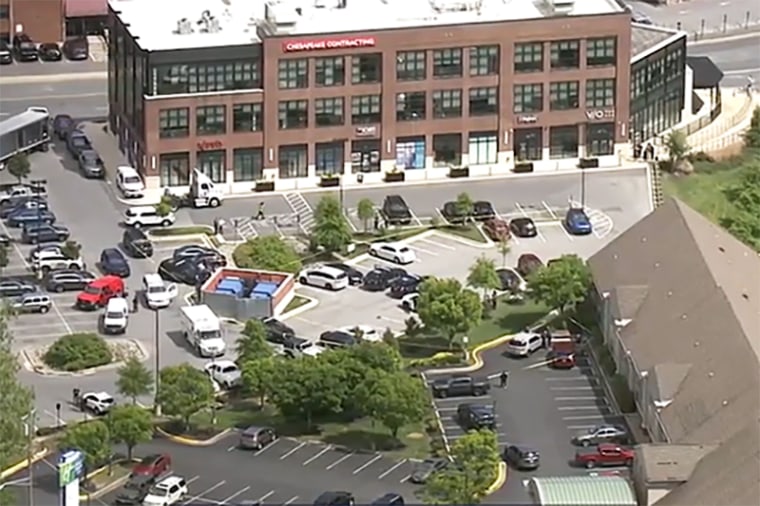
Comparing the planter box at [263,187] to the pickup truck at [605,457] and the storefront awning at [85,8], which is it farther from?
the pickup truck at [605,457]

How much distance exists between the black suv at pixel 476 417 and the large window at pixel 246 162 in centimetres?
2898

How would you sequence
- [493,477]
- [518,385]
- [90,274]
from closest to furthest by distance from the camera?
[493,477], [518,385], [90,274]

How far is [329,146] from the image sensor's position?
122m

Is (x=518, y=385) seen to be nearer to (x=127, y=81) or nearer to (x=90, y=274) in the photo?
(x=90, y=274)

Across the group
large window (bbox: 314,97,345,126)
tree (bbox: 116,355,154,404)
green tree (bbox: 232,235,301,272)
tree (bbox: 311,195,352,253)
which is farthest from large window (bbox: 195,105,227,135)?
tree (bbox: 116,355,154,404)

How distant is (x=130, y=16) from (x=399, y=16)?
478 inches

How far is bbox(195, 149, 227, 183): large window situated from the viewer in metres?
120

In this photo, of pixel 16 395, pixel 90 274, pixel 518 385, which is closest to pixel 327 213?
pixel 90 274

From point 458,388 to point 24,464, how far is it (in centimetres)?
1572

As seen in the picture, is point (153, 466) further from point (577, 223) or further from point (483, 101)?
point (483, 101)

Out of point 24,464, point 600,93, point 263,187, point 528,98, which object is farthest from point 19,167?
point 24,464

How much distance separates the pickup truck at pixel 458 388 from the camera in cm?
9625

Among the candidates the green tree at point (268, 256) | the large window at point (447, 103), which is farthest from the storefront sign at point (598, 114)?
the green tree at point (268, 256)

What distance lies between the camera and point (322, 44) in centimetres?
11994
